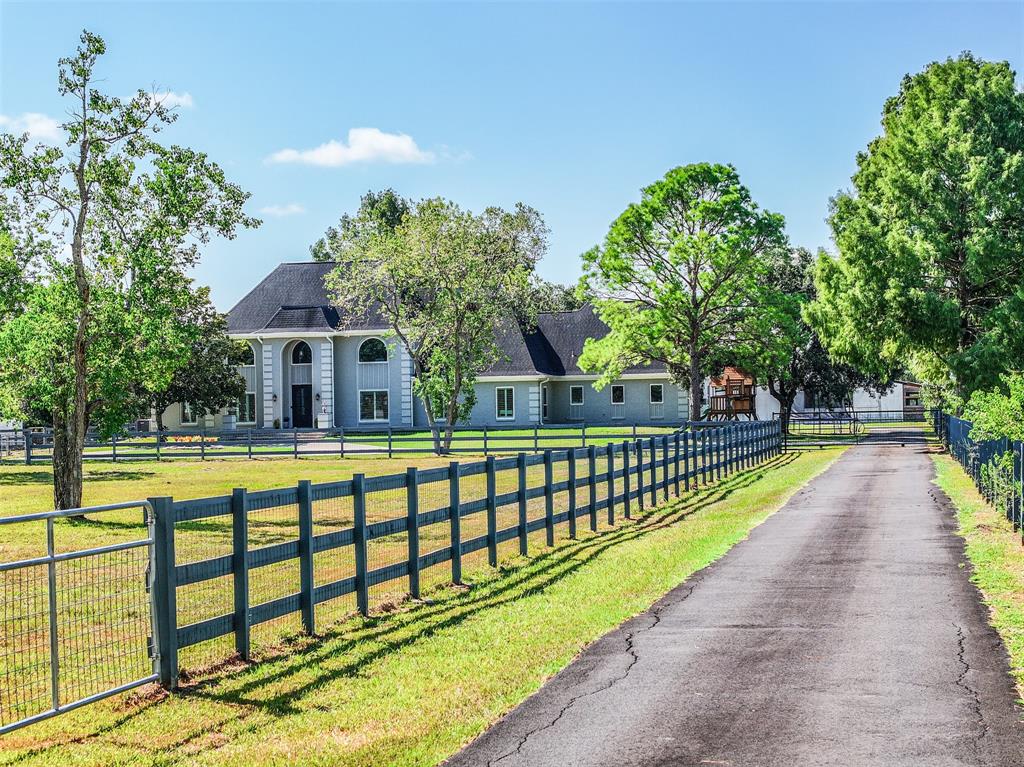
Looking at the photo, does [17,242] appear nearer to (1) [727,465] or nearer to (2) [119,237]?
(2) [119,237]

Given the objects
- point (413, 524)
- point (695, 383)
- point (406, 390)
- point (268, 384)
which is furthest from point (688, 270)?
point (413, 524)

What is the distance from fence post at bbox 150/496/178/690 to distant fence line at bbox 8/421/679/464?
3164cm

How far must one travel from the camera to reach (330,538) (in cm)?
979

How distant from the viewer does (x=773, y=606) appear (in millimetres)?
10367

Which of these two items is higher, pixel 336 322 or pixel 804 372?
pixel 336 322

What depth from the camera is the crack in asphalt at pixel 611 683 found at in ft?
20.3

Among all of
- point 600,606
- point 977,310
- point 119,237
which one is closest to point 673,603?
point 600,606

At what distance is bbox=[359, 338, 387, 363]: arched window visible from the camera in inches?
2224

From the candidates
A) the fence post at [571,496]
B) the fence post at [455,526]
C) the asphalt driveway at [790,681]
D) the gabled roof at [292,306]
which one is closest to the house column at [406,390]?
the gabled roof at [292,306]

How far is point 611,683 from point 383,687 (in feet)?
5.44

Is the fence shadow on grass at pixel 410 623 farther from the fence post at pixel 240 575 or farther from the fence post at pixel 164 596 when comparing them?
the fence post at pixel 240 575

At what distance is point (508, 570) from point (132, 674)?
19.0 feet

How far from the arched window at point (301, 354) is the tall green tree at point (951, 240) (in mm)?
30122

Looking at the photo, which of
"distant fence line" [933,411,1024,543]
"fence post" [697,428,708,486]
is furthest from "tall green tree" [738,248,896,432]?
"distant fence line" [933,411,1024,543]
